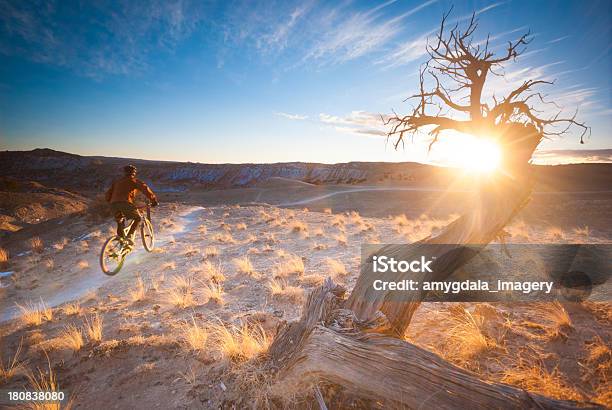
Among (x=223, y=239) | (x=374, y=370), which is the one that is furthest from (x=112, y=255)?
(x=374, y=370)

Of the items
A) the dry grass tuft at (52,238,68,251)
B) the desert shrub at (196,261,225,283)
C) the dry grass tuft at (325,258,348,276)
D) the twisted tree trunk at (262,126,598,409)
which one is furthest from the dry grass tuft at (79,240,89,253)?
the twisted tree trunk at (262,126,598,409)

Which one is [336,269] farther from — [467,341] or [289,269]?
[467,341]

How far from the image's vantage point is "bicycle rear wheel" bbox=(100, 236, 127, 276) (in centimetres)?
801

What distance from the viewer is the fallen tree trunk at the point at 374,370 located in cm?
207

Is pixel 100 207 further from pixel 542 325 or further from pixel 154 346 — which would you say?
pixel 542 325

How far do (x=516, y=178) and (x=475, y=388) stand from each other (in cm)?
388

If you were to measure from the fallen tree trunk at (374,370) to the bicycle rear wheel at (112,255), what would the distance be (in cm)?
716

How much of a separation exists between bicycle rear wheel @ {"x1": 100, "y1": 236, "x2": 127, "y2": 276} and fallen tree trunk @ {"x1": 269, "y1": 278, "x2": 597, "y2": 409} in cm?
716

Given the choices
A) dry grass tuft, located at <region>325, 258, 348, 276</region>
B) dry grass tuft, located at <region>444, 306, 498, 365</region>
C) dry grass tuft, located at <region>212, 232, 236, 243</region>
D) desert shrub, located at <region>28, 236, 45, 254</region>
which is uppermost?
dry grass tuft, located at <region>444, 306, 498, 365</region>

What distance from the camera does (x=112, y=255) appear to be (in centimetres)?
808

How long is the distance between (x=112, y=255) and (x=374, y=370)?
27.3 ft

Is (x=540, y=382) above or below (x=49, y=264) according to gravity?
above

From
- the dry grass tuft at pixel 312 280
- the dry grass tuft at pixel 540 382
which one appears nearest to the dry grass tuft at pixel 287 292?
the dry grass tuft at pixel 312 280

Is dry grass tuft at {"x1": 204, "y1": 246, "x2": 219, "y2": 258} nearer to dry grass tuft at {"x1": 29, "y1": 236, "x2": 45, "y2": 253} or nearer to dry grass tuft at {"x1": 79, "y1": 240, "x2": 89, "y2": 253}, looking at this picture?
dry grass tuft at {"x1": 79, "y1": 240, "x2": 89, "y2": 253}
